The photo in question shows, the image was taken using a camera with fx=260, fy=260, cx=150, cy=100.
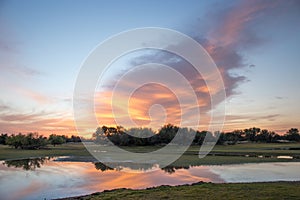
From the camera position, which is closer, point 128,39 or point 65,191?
point 65,191

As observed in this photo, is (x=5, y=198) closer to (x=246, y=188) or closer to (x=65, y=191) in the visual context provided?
(x=65, y=191)

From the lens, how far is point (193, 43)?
37.7 metres

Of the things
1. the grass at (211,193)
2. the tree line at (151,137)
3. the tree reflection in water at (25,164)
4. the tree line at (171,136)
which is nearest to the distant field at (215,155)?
the tree reflection in water at (25,164)

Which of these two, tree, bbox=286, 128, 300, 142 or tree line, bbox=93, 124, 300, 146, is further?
tree, bbox=286, 128, 300, 142

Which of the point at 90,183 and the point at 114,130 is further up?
the point at 114,130

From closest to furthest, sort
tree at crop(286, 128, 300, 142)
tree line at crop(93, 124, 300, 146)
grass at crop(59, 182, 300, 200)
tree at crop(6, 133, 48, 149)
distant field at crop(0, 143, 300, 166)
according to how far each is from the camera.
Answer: grass at crop(59, 182, 300, 200), distant field at crop(0, 143, 300, 166), tree at crop(6, 133, 48, 149), tree line at crop(93, 124, 300, 146), tree at crop(286, 128, 300, 142)

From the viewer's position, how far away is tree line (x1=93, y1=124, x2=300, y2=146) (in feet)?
392

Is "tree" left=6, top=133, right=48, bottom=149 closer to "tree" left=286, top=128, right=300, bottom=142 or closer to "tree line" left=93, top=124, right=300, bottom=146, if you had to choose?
"tree line" left=93, top=124, right=300, bottom=146

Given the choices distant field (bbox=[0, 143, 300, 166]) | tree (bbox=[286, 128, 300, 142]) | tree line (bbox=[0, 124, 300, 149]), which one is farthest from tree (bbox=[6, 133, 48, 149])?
tree (bbox=[286, 128, 300, 142])

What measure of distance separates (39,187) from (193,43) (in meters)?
27.5

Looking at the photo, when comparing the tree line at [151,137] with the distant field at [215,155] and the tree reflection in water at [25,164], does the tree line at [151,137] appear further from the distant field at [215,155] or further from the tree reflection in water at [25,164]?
the tree reflection in water at [25,164]

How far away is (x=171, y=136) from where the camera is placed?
124 m

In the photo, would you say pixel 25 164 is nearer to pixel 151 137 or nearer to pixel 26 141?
pixel 26 141

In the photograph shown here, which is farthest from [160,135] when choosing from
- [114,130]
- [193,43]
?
[193,43]
